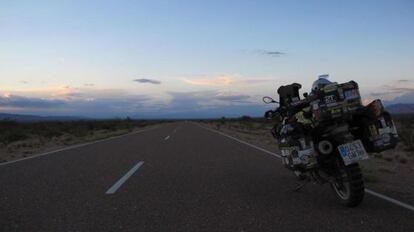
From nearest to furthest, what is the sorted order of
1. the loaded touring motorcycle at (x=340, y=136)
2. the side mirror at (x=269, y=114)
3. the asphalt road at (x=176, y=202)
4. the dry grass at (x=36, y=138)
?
the asphalt road at (x=176, y=202)
the loaded touring motorcycle at (x=340, y=136)
the side mirror at (x=269, y=114)
the dry grass at (x=36, y=138)

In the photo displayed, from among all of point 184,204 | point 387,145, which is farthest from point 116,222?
point 387,145

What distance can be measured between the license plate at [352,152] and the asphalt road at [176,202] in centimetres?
72

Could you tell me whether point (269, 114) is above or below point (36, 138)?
above

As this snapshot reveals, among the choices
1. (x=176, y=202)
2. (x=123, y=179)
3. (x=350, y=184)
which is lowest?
(x=176, y=202)

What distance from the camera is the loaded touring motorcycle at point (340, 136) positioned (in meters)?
6.92

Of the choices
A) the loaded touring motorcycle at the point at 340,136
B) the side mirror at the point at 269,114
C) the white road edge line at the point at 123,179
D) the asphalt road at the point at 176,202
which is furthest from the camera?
the side mirror at the point at 269,114

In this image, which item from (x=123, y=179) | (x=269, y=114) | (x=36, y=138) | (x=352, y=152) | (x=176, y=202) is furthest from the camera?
(x=36, y=138)

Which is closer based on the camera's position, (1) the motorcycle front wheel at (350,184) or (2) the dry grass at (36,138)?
(1) the motorcycle front wheel at (350,184)

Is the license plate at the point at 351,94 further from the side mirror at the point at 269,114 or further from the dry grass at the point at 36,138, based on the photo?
the dry grass at the point at 36,138

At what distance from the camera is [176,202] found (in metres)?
7.54

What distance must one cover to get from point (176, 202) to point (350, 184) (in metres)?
2.54

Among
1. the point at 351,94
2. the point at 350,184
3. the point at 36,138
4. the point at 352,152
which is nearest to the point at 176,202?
the point at 350,184

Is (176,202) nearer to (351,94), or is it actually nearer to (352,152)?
(352,152)

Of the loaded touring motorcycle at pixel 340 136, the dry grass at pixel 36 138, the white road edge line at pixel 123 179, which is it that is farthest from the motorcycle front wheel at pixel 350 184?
the dry grass at pixel 36 138
